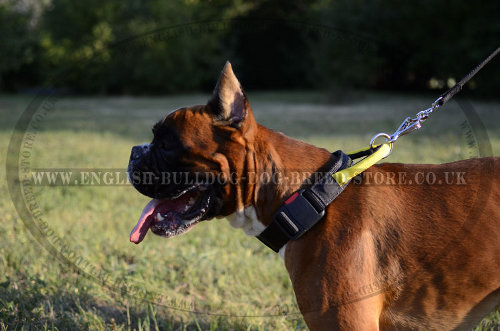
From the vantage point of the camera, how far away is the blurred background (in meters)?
2.93

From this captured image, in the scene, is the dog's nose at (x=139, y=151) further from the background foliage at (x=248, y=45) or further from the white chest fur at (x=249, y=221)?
the background foliage at (x=248, y=45)

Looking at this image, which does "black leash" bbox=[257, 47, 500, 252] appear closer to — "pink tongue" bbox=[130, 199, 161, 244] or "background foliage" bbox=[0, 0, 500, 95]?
"pink tongue" bbox=[130, 199, 161, 244]

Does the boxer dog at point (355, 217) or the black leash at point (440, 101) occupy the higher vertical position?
the black leash at point (440, 101)

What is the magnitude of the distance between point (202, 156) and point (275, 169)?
34 centimetres

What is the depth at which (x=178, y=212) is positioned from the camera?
2137 mm

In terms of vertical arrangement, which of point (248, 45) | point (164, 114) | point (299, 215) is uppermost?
point (248, 45)

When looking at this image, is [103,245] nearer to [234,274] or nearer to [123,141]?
[234,274]

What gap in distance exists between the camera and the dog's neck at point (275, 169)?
196 centimetres

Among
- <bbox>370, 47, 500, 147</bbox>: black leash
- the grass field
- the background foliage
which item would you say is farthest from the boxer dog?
the background foliage

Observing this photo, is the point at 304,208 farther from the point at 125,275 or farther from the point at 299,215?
the point at 125,275

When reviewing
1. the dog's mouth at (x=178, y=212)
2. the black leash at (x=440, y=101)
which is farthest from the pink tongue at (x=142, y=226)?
the black leash at (x=440, y=101)

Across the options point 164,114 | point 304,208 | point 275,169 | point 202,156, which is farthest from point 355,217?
point 164,114

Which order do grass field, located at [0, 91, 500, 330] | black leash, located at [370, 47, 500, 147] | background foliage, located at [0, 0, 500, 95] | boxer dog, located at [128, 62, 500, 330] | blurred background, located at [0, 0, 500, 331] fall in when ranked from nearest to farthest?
boxer dog, located at [128, 62, 500, 330]
black leash, located at [370, 47, 500, 147]
grass field, located at [0, 91, 500, 330]
blurred background, located at [0, 0, 500, 331]
background foliage, located at [0, 0, 500, 95]

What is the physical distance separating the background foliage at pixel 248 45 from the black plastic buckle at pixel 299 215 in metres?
15.0
